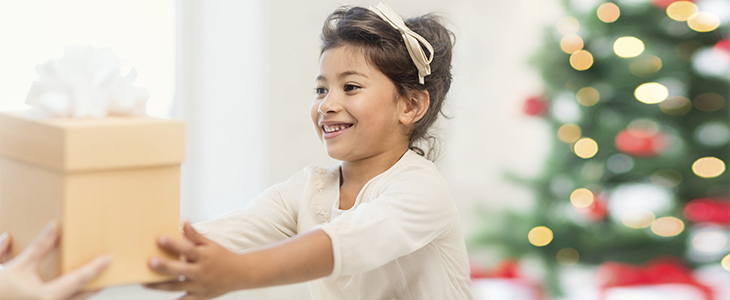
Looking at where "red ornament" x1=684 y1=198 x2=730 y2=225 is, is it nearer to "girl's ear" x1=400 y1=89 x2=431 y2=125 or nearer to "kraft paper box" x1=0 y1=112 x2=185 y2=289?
"girl's ear" x1=400 y1=89 x2=431 y2=125

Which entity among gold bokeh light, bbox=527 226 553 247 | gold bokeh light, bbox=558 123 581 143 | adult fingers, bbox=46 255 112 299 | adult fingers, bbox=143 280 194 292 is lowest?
gold bokeh light, bbox=527 226 553 247

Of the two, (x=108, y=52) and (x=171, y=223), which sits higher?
(x=108, y=52)

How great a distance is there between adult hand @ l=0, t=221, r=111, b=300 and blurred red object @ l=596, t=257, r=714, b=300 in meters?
2.46

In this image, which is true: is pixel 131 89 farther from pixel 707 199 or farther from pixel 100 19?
pixel 707 199

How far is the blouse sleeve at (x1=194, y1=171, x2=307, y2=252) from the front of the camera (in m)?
1.35

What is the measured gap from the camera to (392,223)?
1136 millimetres

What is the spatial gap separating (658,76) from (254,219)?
201 centimetres

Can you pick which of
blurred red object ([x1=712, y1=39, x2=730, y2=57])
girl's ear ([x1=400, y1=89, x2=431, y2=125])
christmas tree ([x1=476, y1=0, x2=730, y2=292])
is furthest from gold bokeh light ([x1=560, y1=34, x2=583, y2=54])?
girl's ear ([x1=400, y1=89, x2=431, y2=125])

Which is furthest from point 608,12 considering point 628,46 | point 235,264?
point 235,264

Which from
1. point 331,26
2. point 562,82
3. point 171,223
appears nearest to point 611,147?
point 562,82

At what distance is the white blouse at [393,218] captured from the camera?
48.3 inches

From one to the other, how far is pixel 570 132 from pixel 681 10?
66 cm

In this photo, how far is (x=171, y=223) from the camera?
39.2 inches

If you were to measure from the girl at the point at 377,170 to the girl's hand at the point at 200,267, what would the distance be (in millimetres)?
319
